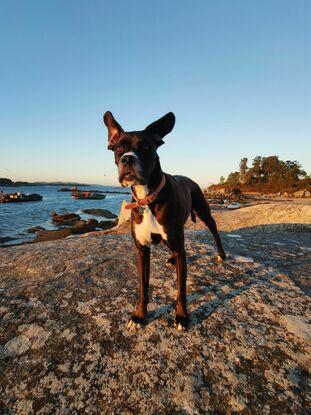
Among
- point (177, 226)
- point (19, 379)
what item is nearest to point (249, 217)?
point (177, 226)

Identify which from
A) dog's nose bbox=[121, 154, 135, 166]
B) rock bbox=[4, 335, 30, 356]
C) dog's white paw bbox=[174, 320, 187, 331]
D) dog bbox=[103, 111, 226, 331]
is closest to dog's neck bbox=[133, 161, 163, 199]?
dog bbox=[103, 111, 226, 331]

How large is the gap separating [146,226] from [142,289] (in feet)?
2.59

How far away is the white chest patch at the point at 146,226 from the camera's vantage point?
3.06m

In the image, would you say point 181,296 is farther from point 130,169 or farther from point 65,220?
point 65,220

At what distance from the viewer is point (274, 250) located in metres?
5.34

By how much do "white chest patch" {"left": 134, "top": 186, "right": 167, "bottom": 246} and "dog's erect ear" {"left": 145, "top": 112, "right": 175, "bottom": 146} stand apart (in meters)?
0.77

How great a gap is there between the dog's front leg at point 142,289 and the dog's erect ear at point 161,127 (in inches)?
60.0

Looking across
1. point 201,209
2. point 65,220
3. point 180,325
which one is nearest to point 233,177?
point 65,220

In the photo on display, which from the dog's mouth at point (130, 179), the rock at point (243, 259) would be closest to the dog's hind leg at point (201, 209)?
the rock at point (243, 259)

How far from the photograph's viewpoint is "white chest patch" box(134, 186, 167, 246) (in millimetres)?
3057

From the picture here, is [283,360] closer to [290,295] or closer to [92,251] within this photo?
[290,295]

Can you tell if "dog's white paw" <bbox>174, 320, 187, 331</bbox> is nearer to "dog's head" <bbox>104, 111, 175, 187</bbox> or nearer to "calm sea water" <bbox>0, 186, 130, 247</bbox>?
"dog's head" <bbox>104, 111, 175, 187</bbox>

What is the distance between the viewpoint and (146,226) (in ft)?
10.1

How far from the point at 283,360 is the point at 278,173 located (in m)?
112
